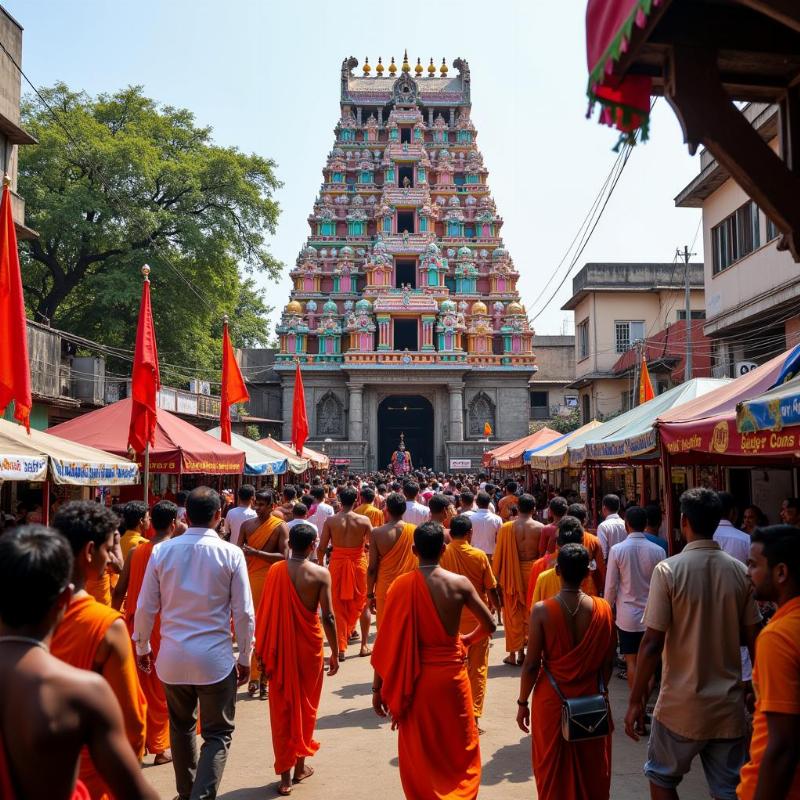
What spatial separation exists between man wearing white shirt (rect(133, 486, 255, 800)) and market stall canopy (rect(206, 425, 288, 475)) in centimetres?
977

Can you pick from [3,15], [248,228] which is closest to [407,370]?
[248,228]

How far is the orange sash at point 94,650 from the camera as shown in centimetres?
305

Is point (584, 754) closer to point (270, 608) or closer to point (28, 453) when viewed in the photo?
point (270, 608)

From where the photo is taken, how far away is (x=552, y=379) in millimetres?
48094

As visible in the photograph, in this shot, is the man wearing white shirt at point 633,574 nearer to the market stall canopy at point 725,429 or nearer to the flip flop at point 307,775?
the market stall canopy at point 725,429

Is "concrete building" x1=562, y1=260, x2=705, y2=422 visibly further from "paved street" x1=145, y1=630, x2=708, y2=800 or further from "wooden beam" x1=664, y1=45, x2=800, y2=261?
"wooden beam" x1=664, y1=45, x2=800, y2=261

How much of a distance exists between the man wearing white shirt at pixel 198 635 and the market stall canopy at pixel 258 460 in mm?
Result: 9771

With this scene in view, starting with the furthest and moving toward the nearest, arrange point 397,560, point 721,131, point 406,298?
point 406,298 < point 397,560 < point 721,131

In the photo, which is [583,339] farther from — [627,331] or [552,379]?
[552,379]

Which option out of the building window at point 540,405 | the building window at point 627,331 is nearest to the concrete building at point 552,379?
the building window at point 540,405

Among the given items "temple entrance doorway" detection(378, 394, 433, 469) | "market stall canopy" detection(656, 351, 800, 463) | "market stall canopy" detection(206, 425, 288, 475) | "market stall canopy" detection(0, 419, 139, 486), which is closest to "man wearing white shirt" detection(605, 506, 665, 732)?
"market stall canopy" detection(656, 351, 800, 463)

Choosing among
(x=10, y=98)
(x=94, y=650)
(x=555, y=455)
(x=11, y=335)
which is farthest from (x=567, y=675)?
(x=10, y=98)

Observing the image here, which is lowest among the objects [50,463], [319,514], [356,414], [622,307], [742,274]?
[319,514]

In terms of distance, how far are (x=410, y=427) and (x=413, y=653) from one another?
42.4 m
